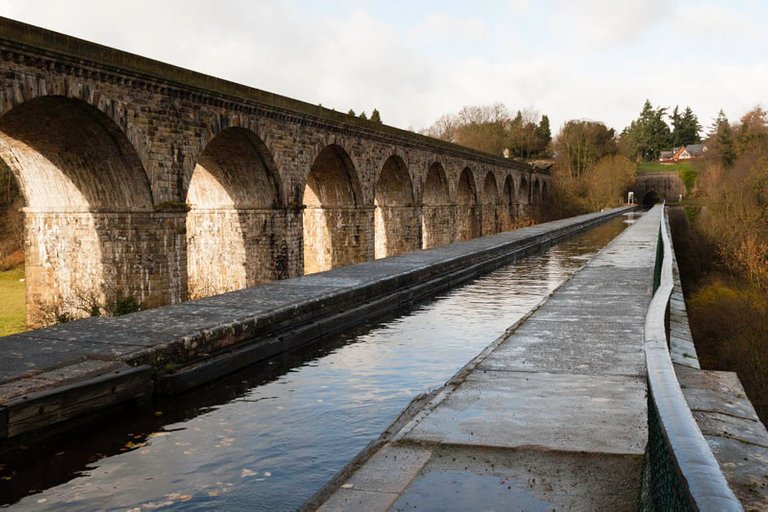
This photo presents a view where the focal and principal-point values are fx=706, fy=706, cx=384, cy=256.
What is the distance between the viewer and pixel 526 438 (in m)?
3.90

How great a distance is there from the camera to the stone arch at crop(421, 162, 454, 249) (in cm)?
3228

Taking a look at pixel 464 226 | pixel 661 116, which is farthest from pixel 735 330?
pixel 661 116

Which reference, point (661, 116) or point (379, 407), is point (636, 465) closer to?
point (379, 407)

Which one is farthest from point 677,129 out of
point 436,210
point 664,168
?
point 436,210

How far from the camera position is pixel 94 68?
38.4ft

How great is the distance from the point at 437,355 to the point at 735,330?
42.9 ft

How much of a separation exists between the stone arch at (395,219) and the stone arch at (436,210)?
13.4ft

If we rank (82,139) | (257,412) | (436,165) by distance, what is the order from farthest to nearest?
(436,165), (82,139), (257,412)

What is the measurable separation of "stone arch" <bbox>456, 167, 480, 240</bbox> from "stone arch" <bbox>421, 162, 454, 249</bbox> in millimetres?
3086

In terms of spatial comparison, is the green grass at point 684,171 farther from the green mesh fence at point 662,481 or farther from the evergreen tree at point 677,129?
the green mesh fence at point 662,481

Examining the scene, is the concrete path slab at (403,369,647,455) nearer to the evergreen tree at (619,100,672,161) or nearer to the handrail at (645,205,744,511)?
the handrail at (645,205,744,511)

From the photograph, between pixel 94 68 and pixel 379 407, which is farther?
pixel 94 68

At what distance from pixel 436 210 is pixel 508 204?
16.5 meters

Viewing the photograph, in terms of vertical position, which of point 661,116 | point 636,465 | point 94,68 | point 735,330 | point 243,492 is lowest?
point 735,330
